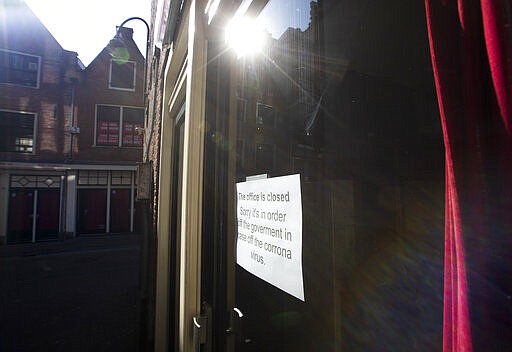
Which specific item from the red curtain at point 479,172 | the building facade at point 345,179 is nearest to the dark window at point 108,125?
the building facade at point 345,179

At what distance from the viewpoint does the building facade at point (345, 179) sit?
37cm

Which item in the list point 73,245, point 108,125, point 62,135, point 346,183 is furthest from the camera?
point 108,125

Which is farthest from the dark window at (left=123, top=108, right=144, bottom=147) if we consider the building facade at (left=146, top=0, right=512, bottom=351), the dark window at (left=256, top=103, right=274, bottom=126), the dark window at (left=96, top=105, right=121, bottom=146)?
the dark window at (left=256, top=103, right=274, bottom=126)

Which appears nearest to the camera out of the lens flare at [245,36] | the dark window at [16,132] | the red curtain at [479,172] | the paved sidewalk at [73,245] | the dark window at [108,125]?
the red curtain at [479,172]

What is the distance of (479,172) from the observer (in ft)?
1.21

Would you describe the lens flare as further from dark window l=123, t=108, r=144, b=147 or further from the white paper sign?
dark window l=123, t=108, r=144, b=147

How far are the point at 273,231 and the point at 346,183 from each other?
1.02 feet

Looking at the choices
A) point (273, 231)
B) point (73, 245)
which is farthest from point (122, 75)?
point (273, 231)

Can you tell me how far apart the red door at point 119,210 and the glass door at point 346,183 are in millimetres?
14202

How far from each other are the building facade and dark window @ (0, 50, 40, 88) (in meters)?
14.9

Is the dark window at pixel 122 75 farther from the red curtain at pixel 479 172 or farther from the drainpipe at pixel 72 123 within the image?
the red curtain at pixel 479 172

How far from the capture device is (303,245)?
2.97 feet

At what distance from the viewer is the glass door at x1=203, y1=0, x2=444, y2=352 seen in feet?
2.24

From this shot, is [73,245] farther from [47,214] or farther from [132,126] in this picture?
[132,126]
